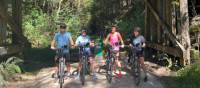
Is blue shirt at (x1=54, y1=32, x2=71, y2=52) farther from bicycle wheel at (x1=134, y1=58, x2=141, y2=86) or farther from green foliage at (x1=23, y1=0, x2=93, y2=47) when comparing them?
green foliage at (x1=23, y1=0, x2=93, y2=47)

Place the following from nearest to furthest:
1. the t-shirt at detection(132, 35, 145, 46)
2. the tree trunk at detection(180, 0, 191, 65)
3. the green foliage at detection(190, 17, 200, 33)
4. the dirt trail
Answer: the dirt trail, the t-shirt at detection(132, 35, 145, 46), the tree trunk at detection(180, 0, 191, 65), the green foliage at detection(190, 17, 200, 33)

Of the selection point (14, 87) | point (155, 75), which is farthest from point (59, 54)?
point (155, 75)

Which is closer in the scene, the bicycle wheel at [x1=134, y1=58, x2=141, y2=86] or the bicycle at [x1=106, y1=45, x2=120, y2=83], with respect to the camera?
the bicycle wheel at [x1=134, y1=58, x2=141, y2=86]

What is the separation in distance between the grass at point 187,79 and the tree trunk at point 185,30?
560mm

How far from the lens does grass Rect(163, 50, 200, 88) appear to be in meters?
14.0

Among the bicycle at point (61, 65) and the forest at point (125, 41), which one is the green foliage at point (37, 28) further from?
the bicycle at point (61, 65)

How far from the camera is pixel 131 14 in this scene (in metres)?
31.9

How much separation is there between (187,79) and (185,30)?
237 centimetres

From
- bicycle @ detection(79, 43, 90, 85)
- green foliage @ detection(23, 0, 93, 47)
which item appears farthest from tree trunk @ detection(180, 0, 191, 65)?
green foliage @ detection(23, 0, 93, 47)

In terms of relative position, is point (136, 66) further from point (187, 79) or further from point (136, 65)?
point (187, 79)

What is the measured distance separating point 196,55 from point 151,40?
260 inches

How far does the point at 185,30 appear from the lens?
1641 centimetres

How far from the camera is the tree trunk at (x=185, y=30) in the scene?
1625cm

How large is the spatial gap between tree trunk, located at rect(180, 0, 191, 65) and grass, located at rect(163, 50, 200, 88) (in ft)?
1.84
